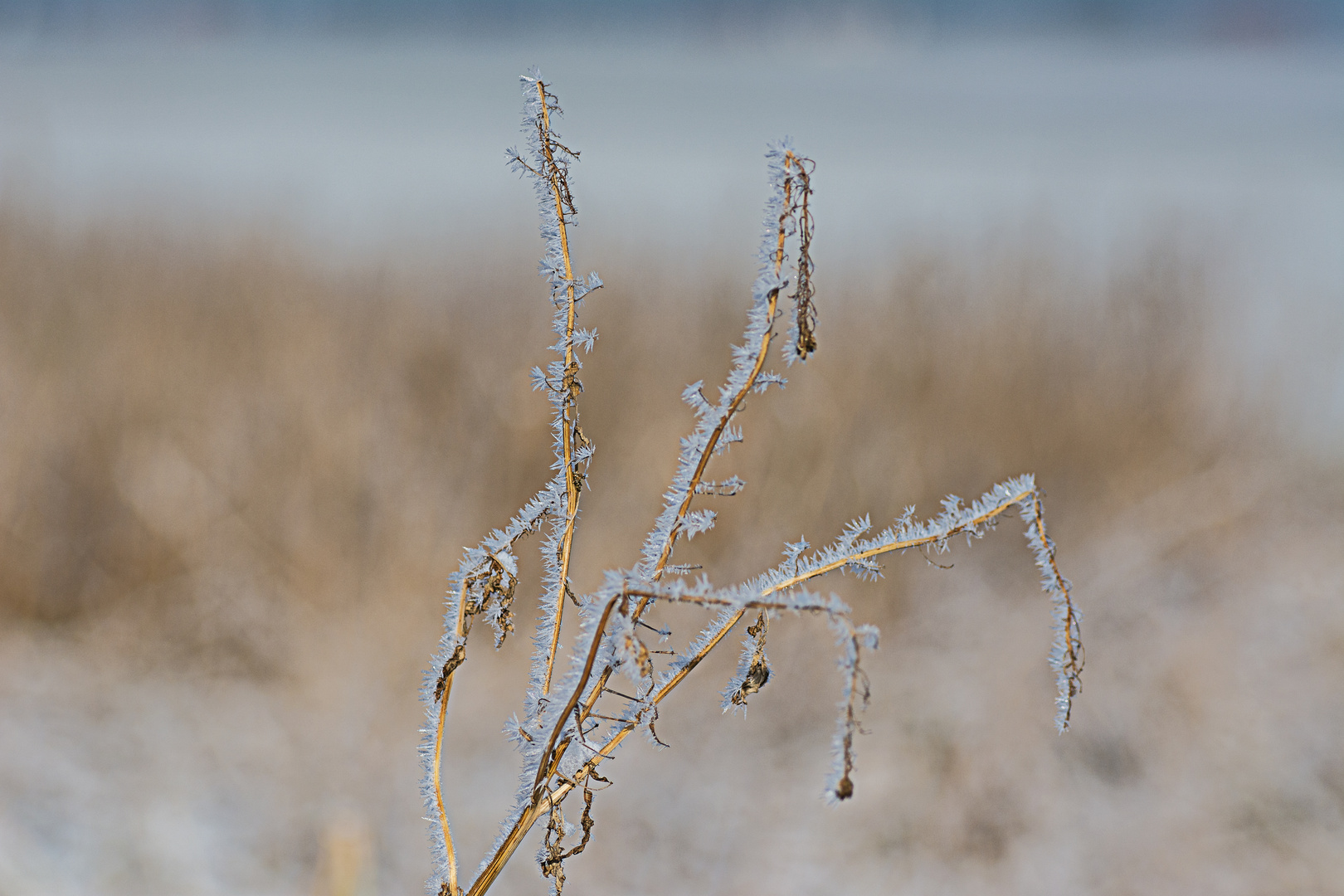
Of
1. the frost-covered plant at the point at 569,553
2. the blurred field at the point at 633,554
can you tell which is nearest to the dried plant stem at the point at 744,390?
the frost-covered plant at the point at 569,553

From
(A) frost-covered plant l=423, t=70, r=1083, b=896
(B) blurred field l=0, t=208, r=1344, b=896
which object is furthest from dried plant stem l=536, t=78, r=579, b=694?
(B) blurred field l=0, t=208, r=1344, b=896

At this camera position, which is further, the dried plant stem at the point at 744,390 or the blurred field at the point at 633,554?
the blurred field at the point at 633,554

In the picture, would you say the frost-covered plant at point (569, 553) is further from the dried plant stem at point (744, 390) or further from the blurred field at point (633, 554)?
the blurred field at point (633, 554)

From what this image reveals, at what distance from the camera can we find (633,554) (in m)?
2.53

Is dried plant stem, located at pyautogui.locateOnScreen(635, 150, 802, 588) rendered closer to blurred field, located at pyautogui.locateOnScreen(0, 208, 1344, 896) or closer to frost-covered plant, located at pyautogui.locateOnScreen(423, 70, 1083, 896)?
frost-covered plant, located at pyautogui.locateOnScreen(423, 70, 1083, 896)

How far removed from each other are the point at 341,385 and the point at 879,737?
1.66 metres

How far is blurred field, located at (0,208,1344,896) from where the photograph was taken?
2045mm

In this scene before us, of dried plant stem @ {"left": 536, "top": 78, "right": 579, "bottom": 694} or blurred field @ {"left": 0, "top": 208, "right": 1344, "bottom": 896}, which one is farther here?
blurred field @ {"left": 0, "top": 208, "right": 1344, "bottom": 896}

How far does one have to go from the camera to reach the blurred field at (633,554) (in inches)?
80.5

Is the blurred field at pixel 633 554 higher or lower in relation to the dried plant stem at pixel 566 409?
higher

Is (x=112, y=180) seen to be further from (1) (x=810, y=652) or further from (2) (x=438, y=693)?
(2) (x=438, y=693)

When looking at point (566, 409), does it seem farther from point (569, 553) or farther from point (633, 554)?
point (633, 554)

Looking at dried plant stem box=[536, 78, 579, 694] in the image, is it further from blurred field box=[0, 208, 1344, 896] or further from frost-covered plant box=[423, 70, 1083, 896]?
blurred field box=[0, 208, 1344, 896]

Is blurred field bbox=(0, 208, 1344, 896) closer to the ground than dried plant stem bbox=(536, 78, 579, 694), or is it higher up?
higher up
